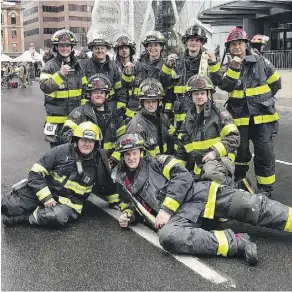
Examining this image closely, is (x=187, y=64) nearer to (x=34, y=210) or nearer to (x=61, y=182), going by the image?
(x=61, y=182)

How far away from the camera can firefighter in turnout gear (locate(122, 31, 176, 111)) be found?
6211 mm

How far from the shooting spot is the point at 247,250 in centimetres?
378

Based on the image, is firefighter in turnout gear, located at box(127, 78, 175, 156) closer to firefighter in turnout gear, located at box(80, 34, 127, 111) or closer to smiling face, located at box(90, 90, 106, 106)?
smiling face, located at box(90, 90, 106, 106)

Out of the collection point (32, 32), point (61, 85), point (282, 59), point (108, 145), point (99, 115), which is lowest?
point (108, 145)

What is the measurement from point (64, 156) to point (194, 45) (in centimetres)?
215

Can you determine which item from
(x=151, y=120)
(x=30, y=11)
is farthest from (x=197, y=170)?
(x=30, y=11)

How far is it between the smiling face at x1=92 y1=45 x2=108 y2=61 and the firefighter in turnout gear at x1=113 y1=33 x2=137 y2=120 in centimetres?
41

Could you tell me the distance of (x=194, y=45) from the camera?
233 inches

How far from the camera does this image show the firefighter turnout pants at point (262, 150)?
18.2 ft

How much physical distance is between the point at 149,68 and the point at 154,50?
24 cm

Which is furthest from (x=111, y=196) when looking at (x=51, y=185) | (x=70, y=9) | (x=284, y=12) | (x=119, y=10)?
(x=70, y=9)

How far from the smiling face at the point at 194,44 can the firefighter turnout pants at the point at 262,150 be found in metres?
1.11

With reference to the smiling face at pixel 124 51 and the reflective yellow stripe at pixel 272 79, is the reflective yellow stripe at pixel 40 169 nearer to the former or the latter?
the smiling face at pixel 124 51

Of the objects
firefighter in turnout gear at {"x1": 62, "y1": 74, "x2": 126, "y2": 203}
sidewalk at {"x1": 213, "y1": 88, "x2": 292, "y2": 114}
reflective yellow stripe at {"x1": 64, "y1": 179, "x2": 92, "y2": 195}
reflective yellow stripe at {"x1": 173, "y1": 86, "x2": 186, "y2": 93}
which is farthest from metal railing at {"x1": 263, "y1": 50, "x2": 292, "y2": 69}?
reflective yellow stripe at {"x1": 64, "y1": 179, "x2": 92, "y2": 195}
